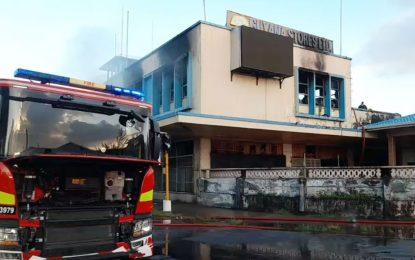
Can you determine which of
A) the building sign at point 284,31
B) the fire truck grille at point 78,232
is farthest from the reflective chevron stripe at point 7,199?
the building sign at point 284,31

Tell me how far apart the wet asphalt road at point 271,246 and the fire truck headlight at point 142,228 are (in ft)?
5.26

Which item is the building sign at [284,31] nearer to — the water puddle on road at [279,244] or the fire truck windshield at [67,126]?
the water puddle on road at [279,244]

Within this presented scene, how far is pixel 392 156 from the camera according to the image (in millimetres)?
22359

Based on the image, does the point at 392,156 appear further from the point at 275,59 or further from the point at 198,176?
the point at 198,176

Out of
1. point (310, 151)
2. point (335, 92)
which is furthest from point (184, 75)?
point (335, 92)

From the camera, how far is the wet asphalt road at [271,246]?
358 inches

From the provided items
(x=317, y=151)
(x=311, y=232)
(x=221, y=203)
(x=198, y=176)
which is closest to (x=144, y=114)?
(x=311, y=232)

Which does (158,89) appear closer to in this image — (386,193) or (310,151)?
(310,151)

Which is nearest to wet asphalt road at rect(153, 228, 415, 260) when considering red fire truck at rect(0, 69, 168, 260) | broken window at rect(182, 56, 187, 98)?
red fire truck at rect(0, 69, 168, 260)

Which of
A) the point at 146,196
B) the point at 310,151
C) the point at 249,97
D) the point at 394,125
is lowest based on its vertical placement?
the point at 146,196

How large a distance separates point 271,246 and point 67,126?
5.67 m

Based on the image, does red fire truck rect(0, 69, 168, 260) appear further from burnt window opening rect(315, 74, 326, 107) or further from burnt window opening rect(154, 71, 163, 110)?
burnt window opening rect(315, 74, 326, 107)

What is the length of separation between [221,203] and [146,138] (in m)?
13.2

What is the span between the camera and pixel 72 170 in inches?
262
